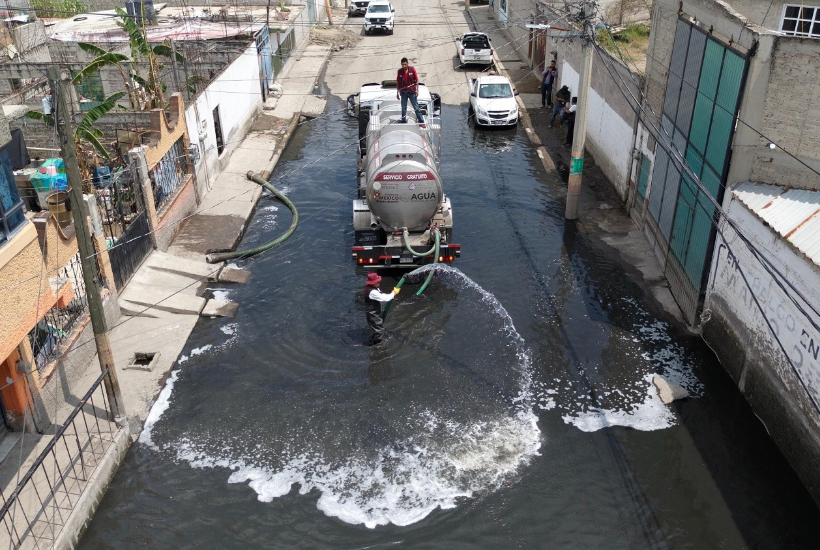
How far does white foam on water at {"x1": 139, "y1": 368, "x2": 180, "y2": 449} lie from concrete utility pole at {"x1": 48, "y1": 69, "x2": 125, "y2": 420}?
0.59m

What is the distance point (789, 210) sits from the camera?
1184 centimetres

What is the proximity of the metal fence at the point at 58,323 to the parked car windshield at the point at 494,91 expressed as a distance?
19523 mm

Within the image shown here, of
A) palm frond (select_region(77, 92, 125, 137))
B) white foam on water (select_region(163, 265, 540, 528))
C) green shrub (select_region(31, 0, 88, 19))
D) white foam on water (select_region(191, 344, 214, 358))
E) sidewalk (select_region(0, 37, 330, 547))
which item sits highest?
palm frond (select_region(77, 92, 125, 137))

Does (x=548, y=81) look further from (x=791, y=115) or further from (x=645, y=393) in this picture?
(x=645, y=393)

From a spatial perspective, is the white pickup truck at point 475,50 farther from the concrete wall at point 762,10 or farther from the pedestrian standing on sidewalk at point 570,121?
the concrete wall at point 762,10

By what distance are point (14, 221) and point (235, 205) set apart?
34.6 ft

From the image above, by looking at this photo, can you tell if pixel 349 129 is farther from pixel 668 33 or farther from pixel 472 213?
pixel 668 33

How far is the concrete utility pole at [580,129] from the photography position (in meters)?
18.1

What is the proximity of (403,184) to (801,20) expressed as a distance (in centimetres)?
1219

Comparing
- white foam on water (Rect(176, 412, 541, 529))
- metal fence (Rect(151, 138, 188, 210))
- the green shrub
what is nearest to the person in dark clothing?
white foam on water (Rect(176, 412, 541, 529))

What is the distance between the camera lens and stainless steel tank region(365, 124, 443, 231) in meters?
15.5

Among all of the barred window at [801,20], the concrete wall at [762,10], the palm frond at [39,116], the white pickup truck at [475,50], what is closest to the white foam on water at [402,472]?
the palm frond at [39,116]

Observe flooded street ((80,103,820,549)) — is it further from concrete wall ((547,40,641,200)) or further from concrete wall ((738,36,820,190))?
concrete wall ((547,40,641,200))

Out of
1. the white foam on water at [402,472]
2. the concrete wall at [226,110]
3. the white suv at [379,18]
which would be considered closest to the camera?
the white foam on water at [402,472]
